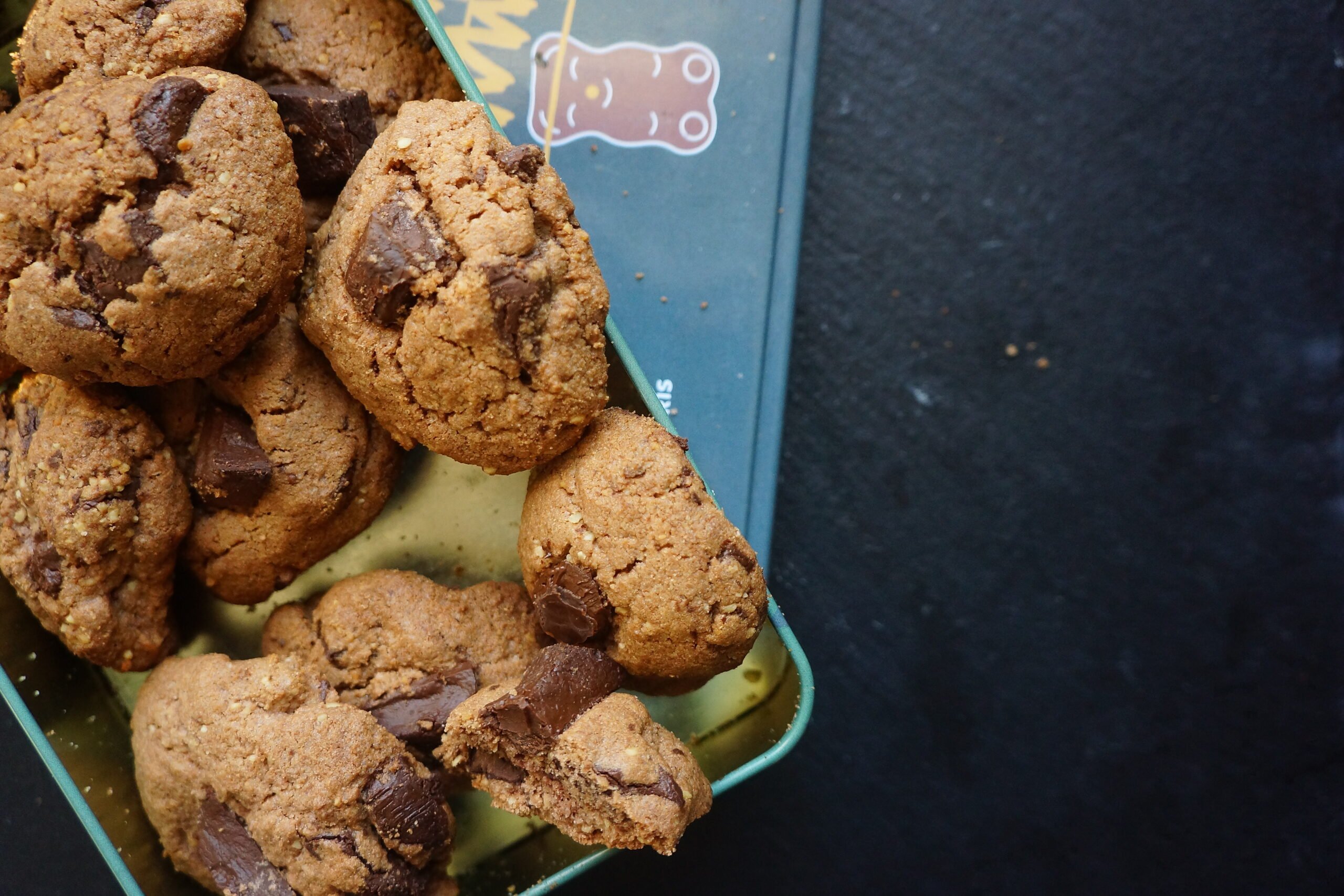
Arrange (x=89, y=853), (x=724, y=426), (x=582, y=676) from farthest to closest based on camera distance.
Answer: (x=89, y=853), (x=724, y=426), (x=582, y=676)

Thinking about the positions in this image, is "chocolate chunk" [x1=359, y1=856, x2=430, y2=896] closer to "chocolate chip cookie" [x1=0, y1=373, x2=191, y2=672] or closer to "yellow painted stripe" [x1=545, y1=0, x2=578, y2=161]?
"chocolate chip cookie" [x1=0, y1=373, x2=191, y2=672]

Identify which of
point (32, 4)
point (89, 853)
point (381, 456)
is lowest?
point (89, 853)

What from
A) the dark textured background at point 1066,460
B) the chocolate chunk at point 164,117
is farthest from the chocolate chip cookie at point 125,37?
the dark textured background at point 1066,460

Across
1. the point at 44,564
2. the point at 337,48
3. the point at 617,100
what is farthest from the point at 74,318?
the point at 617,100

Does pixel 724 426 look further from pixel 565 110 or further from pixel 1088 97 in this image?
pixel 1088 97

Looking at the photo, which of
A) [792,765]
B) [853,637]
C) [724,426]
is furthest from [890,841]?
[724,426]

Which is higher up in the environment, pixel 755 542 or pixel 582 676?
pixel 582 676
